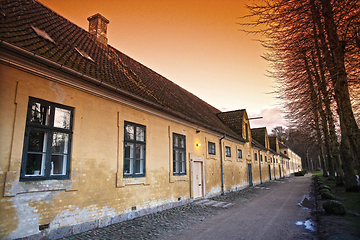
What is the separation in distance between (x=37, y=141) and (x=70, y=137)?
85 centimetres

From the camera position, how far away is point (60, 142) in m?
6.18

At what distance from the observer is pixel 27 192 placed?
204 inches

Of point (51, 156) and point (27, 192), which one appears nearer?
point (27, 192)

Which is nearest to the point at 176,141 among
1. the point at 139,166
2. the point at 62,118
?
the point at 139,166

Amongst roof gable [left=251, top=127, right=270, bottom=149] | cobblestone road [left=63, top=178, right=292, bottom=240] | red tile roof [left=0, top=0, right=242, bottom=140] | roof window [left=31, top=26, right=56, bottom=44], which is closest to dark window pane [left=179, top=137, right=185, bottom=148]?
red tile roof [left=0, top=0, right=242, bottom=140]

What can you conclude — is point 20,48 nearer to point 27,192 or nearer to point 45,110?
point 45,110

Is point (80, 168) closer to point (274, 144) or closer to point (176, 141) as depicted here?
point (176, 141)

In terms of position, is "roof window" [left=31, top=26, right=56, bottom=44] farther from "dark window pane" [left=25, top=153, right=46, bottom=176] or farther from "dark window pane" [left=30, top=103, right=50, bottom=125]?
"dark window pane" [left=25, top=153, right=46, bottom=176]

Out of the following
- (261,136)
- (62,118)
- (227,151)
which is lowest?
(227,151)

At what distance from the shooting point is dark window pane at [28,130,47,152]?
554cm

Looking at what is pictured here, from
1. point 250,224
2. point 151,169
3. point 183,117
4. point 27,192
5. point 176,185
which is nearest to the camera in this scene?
point 27,192

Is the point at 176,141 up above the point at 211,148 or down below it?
above

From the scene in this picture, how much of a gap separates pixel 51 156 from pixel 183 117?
6.88m

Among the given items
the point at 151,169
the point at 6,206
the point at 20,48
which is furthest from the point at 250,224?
the point at 20,48
